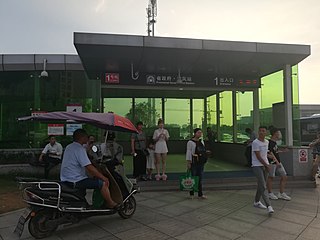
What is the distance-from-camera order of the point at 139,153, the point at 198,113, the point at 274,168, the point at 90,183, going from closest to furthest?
the point at 90,183 < the point at 274,168 < the point at 139,153 < the point at 198,113

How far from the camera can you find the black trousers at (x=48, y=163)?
9055mm

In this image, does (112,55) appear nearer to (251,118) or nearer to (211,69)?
(211,69)

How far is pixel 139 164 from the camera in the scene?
841 cm

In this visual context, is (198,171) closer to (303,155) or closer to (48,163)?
(303,155)

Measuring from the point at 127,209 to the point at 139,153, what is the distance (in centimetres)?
284

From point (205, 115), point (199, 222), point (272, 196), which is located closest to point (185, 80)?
point (272, 196)

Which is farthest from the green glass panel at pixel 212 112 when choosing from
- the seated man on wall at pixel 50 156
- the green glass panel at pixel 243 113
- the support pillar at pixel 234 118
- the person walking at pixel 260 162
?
the person walking at pixel 260 162

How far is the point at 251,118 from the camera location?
12156 millimetres

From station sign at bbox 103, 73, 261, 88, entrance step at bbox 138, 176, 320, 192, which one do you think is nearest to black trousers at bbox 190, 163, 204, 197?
entrance step at bbox 138, 176, 320, 192

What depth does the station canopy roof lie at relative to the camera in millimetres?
8133

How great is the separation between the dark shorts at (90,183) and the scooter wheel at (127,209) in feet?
2.49

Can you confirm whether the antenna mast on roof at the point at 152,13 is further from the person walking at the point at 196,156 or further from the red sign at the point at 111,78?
the person walking at the point at 196,156

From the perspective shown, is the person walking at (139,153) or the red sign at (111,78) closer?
the person walking at (139,153)

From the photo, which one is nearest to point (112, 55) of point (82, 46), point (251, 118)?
point (82, 46)
